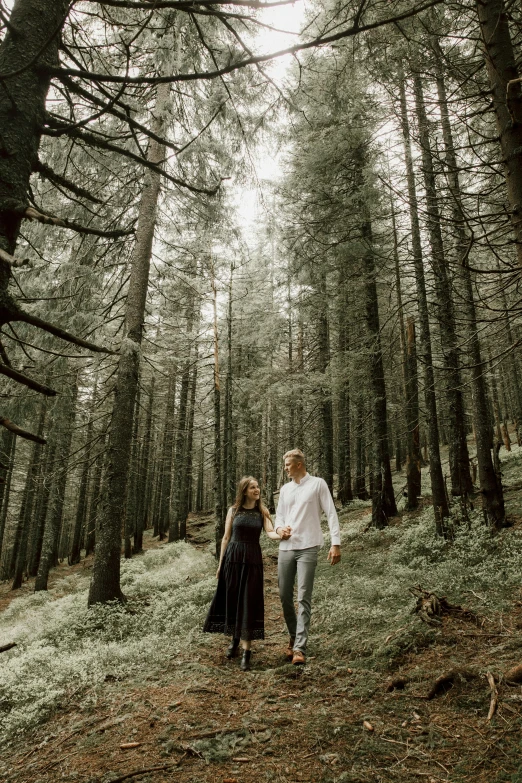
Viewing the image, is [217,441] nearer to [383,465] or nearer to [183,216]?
[383,465]

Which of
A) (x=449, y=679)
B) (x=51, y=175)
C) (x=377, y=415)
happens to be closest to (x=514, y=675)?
(x=449, y=679)

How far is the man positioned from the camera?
4734 millimetres

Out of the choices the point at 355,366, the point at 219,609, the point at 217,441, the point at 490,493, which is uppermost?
the point at 355,366

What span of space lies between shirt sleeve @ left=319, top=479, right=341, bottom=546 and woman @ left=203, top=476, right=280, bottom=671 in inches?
25.6

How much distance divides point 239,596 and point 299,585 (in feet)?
2.50

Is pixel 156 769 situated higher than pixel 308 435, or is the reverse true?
pixel 308 435

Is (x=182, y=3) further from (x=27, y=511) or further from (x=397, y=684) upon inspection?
(x=27, y=511)

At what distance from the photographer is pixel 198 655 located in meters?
5.26

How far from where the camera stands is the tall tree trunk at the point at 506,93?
3.45m

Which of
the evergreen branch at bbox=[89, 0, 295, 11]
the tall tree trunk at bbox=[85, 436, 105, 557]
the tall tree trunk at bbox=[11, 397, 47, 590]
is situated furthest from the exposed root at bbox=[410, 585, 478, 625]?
the tall tree trunk at bbox=[11, 397, 47, 590]

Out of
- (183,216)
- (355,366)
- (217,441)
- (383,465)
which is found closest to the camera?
(183,216)

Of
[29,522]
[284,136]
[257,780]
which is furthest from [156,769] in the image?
[29,522]

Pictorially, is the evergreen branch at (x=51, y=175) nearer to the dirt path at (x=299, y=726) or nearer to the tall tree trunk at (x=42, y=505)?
the dirt path at (x=299, y=726)

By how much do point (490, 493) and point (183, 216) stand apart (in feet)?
27.6
